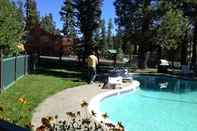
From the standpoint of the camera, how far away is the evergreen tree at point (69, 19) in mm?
46406

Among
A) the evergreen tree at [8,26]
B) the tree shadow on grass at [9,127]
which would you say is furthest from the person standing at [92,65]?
the tree shadow on grass at [9,127]

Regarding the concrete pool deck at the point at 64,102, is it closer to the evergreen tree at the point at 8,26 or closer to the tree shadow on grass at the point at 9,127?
the evergreen tree at the point at 8,26

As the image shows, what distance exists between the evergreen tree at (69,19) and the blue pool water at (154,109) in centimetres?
2313

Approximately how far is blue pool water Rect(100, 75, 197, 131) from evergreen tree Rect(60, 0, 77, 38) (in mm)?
23126

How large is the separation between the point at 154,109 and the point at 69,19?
3042 cm

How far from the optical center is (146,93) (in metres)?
22.7

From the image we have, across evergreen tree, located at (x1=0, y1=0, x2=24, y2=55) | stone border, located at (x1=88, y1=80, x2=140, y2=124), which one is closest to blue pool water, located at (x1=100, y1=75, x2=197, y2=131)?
stone border, located at (x1=88, y1=80, x2=140, y2=124)

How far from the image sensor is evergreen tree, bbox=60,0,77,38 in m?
46.4

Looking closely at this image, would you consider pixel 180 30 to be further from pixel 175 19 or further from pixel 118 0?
pixel 118 0

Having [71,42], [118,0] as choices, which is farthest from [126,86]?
[71,42]

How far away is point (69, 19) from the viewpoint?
4634 centimetres

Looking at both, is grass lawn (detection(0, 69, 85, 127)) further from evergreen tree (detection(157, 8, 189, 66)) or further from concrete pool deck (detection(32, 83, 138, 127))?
evergreen tree (detection(157, 8, 189, 66))

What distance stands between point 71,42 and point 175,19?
13.3 metres

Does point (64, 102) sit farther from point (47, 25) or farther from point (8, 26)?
point (47, 25)
